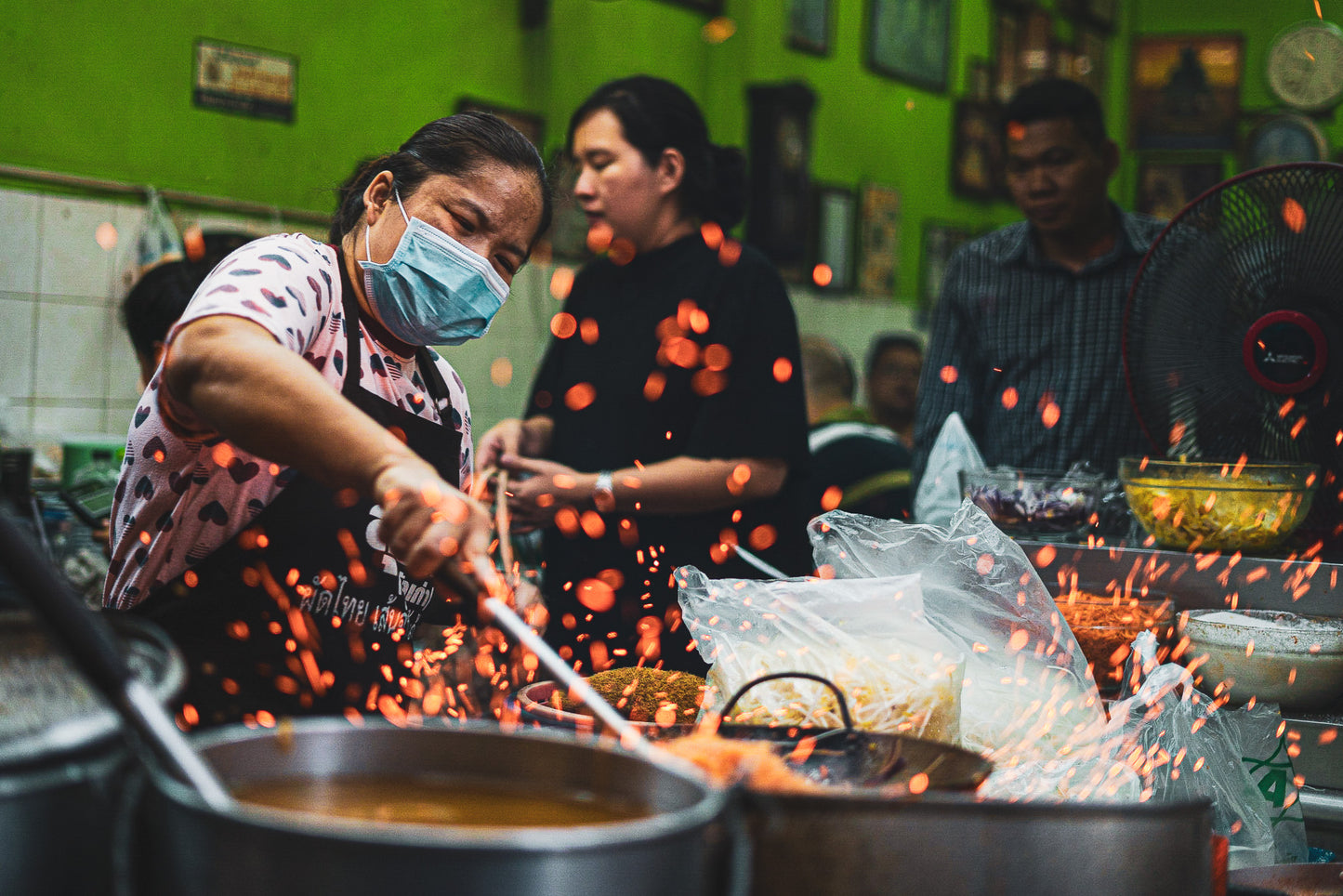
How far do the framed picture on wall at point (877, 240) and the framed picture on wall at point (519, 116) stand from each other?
2.36 m

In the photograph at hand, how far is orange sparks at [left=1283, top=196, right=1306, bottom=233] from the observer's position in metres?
1.82

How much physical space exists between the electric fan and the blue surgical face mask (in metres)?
1.07

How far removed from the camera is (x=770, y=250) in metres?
5.68

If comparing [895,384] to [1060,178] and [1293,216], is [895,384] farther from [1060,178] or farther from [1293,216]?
[1293,216]

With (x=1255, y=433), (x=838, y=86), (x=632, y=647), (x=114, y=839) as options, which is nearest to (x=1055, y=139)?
(x=1255, y=433)

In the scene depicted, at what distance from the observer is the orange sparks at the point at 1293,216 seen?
182 cm

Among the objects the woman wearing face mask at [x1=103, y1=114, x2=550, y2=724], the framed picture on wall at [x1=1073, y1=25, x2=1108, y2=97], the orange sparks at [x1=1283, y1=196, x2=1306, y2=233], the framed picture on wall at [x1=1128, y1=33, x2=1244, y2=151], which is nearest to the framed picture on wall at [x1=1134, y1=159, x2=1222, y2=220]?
the framed picture on wall at [x1=1128, y1=33, x2=1244, y2=151]

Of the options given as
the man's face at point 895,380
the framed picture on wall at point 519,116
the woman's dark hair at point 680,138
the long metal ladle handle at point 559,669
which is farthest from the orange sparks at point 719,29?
the long metal ladle handle at point 559,669

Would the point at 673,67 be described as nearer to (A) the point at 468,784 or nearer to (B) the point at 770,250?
(B) the point at 770,250

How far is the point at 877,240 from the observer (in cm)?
672

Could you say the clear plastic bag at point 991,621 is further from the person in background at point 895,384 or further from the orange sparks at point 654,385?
the person in background at point 895,384

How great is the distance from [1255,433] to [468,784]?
154 cm

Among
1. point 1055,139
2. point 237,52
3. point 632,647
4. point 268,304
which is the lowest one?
point 632,647

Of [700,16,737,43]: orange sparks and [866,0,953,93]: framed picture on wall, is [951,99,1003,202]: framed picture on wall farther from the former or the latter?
[700,16,737,43]: orange sparks
